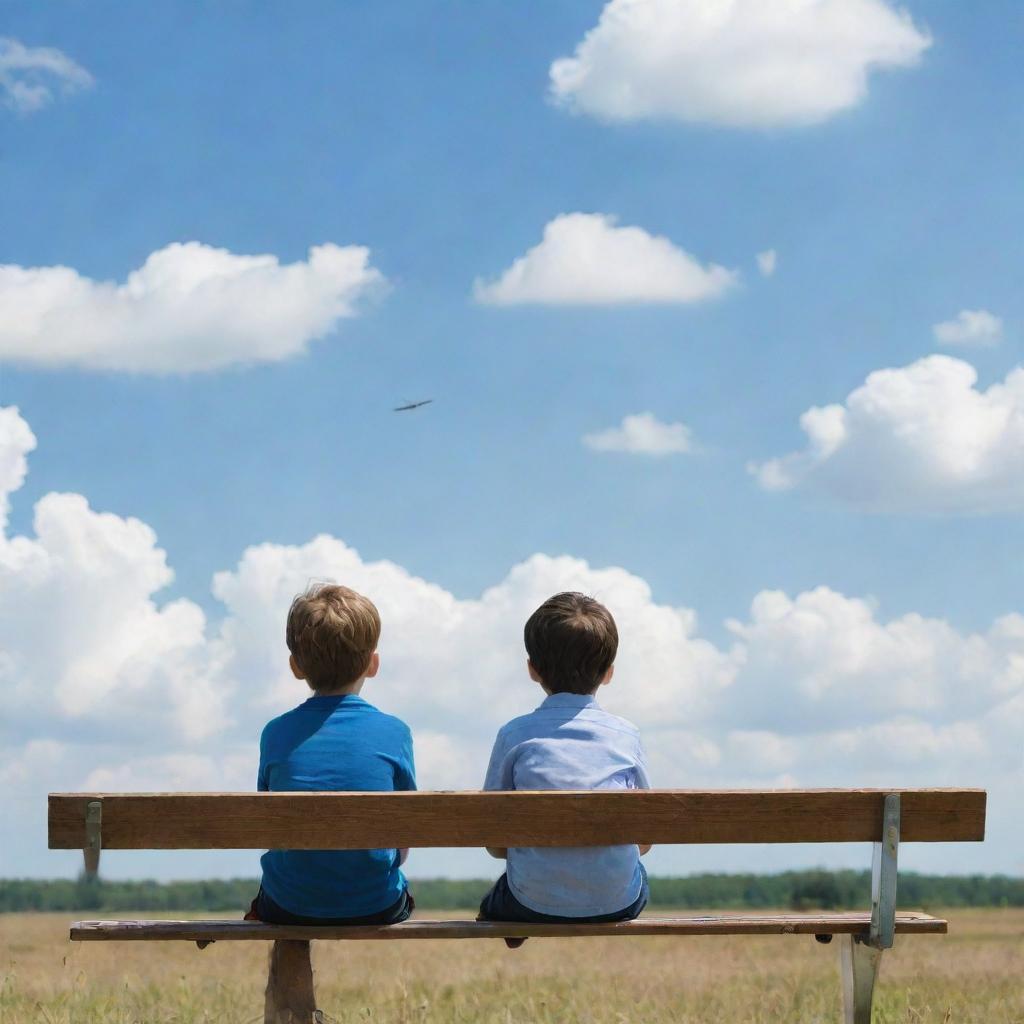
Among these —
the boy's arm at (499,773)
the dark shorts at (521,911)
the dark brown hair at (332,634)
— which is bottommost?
the dark shorts at (521,911)

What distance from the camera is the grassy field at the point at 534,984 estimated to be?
22.2ft

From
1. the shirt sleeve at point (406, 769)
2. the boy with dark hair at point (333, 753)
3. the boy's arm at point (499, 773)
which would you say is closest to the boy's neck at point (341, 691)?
the boy with dark hair at point (333, 753)

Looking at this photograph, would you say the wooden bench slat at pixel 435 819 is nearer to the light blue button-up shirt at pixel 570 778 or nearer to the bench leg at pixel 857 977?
the light blue button-up shirt at pixel 570 778

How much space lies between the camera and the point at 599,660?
4.98 metres

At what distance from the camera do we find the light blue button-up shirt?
190 inches

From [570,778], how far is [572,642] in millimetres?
451

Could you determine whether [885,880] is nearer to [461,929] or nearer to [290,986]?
[461,929]

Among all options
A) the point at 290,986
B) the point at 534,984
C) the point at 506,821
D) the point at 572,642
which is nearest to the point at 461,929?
the point at 506,821

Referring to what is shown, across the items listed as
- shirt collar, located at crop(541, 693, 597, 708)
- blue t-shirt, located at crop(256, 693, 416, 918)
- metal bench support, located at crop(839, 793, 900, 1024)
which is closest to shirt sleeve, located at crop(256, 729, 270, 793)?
blue t-shirt, located at crop(256, 693, 416, 918)

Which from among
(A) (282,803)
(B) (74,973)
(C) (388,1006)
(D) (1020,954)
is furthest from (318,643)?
(D) (1020,954)

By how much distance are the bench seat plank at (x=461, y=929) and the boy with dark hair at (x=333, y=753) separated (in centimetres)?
8

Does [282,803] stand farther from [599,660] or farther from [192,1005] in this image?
[192,1005]

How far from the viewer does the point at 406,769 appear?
4988 millimetres

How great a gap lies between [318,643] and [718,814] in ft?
4.64
